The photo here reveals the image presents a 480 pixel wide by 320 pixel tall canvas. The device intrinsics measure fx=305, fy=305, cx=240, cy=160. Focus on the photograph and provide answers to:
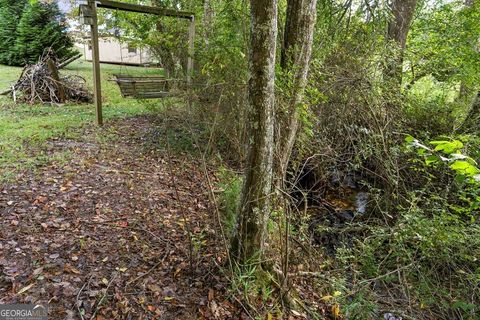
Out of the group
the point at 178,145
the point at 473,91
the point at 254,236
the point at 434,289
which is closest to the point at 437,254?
the point at 434,289

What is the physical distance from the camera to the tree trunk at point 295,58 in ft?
11.6

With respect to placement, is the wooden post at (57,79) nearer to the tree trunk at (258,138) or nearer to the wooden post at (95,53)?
the wooden post at (95,53)

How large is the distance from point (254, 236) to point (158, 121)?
4.25 meters

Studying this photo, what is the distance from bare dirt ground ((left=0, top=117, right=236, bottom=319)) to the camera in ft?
7.64

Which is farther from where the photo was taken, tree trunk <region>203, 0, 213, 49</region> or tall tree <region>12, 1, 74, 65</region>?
tall tree <region>12, 1, 74, 65</region>

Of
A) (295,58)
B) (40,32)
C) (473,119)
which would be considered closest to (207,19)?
(295,58)

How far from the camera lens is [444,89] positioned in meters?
6.41

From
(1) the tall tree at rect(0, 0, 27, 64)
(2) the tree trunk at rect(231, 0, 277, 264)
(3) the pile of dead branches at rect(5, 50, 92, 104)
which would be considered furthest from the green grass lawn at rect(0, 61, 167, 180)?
(1) the tall tree at rect(0, 0, 27, 64)

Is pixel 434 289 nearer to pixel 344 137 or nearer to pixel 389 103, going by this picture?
pixel 344 137

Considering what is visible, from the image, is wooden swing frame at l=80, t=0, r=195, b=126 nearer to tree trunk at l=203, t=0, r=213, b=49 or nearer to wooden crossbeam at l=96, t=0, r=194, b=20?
wooden crossbeam at l=96, t=0, r=194, b=20

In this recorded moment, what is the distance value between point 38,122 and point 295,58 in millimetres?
5235
